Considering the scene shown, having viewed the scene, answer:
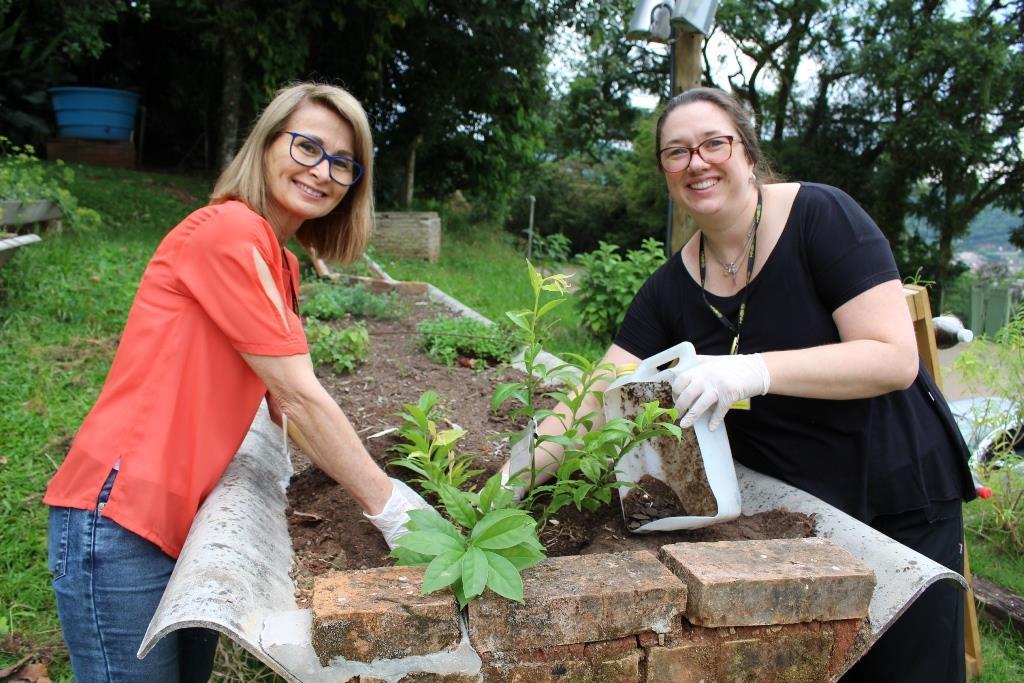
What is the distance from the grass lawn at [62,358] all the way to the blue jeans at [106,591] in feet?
2.87

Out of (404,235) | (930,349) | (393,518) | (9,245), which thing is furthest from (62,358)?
(404,235)

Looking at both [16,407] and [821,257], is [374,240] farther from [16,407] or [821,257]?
[821,257]

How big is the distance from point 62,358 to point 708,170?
13.1 feet

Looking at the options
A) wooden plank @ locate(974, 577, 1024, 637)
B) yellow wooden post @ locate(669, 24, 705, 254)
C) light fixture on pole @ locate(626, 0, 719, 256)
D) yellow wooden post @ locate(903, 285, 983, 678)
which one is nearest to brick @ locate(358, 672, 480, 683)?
yellow wooden post @ locate(903, 285, 983, 678)

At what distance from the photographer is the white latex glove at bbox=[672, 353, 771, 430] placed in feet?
5.17

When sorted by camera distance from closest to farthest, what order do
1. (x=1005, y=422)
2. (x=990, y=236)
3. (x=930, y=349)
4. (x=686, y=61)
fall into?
(x=930, y=349) → (x=1005, y=422) → (x=686, y=61) → (x=990, y=236)

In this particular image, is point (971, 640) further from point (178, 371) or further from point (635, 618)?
point (178, 371)

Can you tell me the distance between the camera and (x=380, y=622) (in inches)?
48.1

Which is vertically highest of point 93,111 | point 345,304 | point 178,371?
point 93,111

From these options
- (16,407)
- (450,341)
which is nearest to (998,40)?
(450,341)

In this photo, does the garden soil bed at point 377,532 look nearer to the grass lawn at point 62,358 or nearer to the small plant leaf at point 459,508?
the small plant leaf at point 459,508

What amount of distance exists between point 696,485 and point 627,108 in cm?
2384

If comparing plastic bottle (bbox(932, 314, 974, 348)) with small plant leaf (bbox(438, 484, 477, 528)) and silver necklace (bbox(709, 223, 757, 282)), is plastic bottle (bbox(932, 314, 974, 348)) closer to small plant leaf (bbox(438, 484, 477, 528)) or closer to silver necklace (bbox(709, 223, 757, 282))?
silver necklace (bbox(709, 223, 757, 282))

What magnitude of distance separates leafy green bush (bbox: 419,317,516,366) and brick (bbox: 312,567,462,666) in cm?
312
